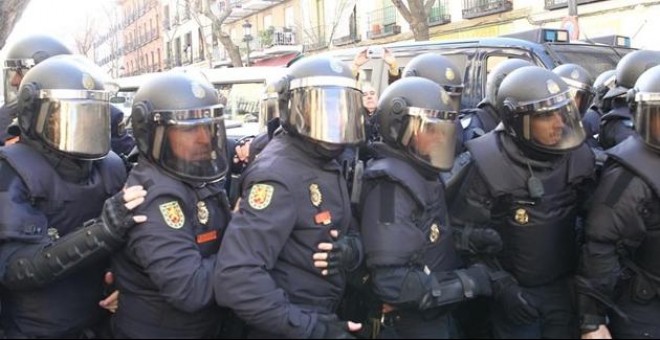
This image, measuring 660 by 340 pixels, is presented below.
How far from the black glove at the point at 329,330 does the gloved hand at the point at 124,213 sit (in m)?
0.70

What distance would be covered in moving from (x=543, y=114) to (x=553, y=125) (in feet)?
0.21

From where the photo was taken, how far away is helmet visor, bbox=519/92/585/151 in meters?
2.96

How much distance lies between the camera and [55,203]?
2.67 metres

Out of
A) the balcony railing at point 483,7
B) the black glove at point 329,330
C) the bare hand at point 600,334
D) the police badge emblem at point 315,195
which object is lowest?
the bare hand at point 600,334

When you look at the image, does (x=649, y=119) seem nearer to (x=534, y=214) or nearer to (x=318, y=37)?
(x=534, y=214)

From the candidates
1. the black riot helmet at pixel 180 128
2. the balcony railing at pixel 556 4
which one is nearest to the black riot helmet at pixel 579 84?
the black riot helmet at pixel 180 128

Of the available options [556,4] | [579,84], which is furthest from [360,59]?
[556,4]

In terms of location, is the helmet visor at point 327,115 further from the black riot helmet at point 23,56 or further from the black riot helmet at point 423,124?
the black riot helmet at point 23,56

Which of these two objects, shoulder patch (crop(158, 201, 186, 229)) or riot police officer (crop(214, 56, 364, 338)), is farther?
shoulder patch (crop(158, 201, 186, 229))

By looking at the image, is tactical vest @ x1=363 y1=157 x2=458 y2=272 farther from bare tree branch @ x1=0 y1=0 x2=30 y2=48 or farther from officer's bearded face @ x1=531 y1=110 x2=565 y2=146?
bare tree branch @ x1=0 y1=0 x2=30 y2=48

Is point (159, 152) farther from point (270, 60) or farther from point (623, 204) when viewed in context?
point (270, 60)

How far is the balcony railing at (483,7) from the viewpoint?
1802cm

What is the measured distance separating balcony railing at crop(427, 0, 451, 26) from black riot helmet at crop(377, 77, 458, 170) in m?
18.1

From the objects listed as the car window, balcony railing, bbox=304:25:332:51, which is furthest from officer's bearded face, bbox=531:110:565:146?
balcony railing, bbox=304:25:332:51
